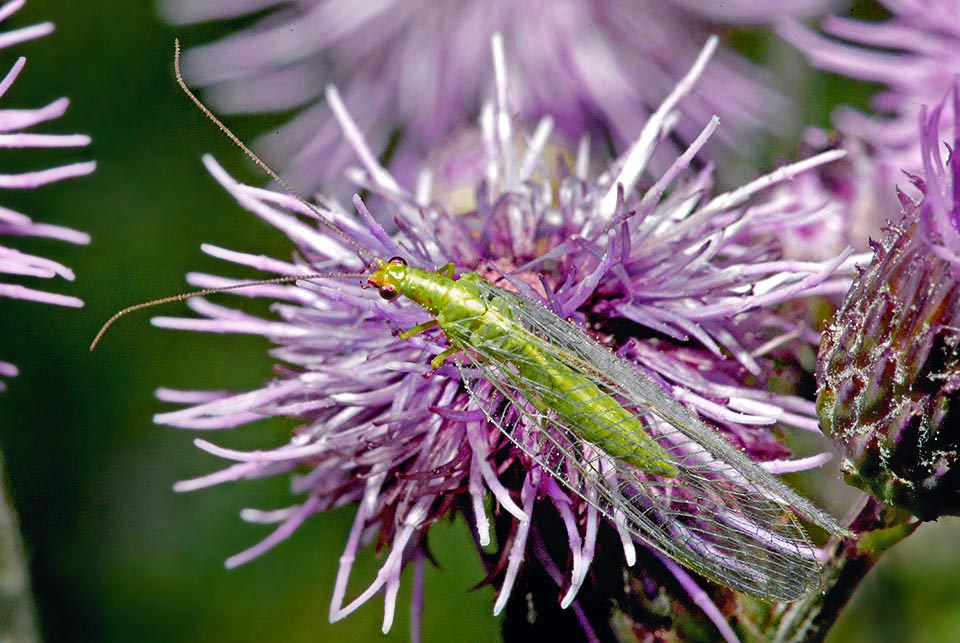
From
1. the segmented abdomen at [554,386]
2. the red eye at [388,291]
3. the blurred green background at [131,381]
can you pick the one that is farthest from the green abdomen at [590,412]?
the blurred green background at [131,381]

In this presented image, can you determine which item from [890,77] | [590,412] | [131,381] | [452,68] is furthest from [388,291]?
[131,381]

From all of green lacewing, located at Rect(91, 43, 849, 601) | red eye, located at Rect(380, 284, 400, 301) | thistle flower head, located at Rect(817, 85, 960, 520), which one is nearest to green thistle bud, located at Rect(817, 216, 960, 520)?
thistle flower head, located at Rect(817, 85, 960, 520)

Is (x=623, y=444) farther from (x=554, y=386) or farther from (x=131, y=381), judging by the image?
(x=131, y=381)

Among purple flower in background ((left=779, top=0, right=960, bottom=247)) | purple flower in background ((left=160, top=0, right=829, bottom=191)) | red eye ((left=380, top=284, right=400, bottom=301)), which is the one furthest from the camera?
purple flower in background ((left=160, top=0, right=829, bottom=191))

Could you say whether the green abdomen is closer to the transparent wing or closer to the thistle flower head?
the transparent wing

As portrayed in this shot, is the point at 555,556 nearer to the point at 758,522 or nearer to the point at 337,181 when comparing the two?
the point at 758,522

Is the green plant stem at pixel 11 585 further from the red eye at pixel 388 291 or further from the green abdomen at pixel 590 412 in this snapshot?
the green abdomen at pixel 590 412

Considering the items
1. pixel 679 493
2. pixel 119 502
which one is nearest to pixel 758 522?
pixel 679 493
